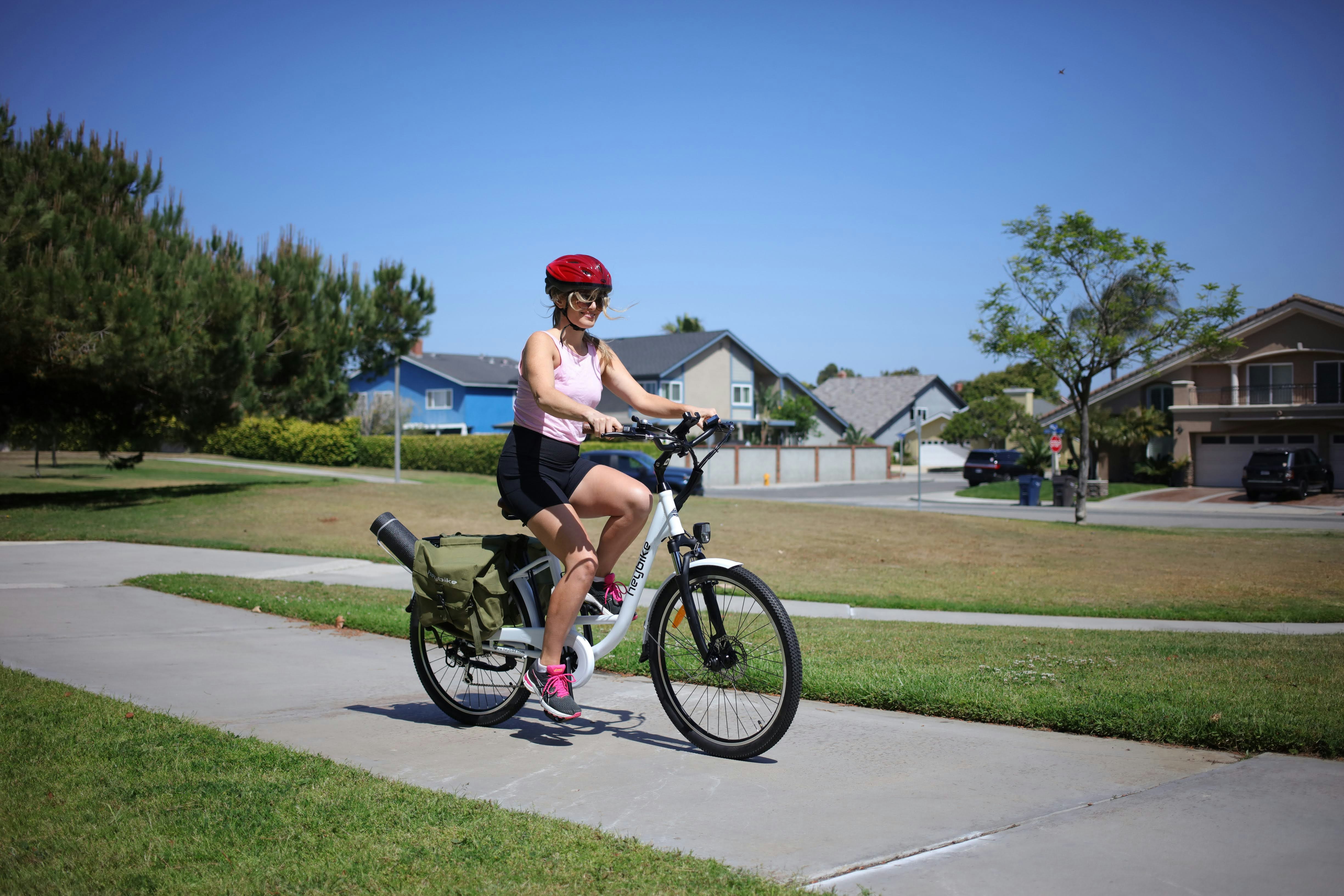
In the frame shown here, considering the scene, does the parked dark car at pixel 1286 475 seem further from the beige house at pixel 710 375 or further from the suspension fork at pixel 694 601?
the suspension fork at pixel 694 601

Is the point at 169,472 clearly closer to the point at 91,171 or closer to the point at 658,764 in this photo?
the point at 91,171

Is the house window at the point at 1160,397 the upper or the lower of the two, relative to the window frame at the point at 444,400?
lower

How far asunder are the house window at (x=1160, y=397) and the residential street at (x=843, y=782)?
45267mm

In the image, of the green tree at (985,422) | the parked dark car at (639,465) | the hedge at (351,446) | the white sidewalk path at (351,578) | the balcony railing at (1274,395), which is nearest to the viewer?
the white sidewalk path at (351,578)

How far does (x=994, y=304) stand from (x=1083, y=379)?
14.2 ft

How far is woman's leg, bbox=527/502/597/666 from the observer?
444cm

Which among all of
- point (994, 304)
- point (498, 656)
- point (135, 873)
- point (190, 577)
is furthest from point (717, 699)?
point (994, 304)

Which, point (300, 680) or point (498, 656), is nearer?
point (498, 656)

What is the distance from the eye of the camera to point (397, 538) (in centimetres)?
509

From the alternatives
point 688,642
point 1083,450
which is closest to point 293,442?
point 1083,450

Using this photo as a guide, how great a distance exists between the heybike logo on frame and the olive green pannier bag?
43 cm

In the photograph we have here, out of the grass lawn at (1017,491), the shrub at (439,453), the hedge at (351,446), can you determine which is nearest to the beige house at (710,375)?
the hedge at (351,446)

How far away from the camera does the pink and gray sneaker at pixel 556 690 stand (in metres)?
4.46

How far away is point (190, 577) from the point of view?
1007 cm
